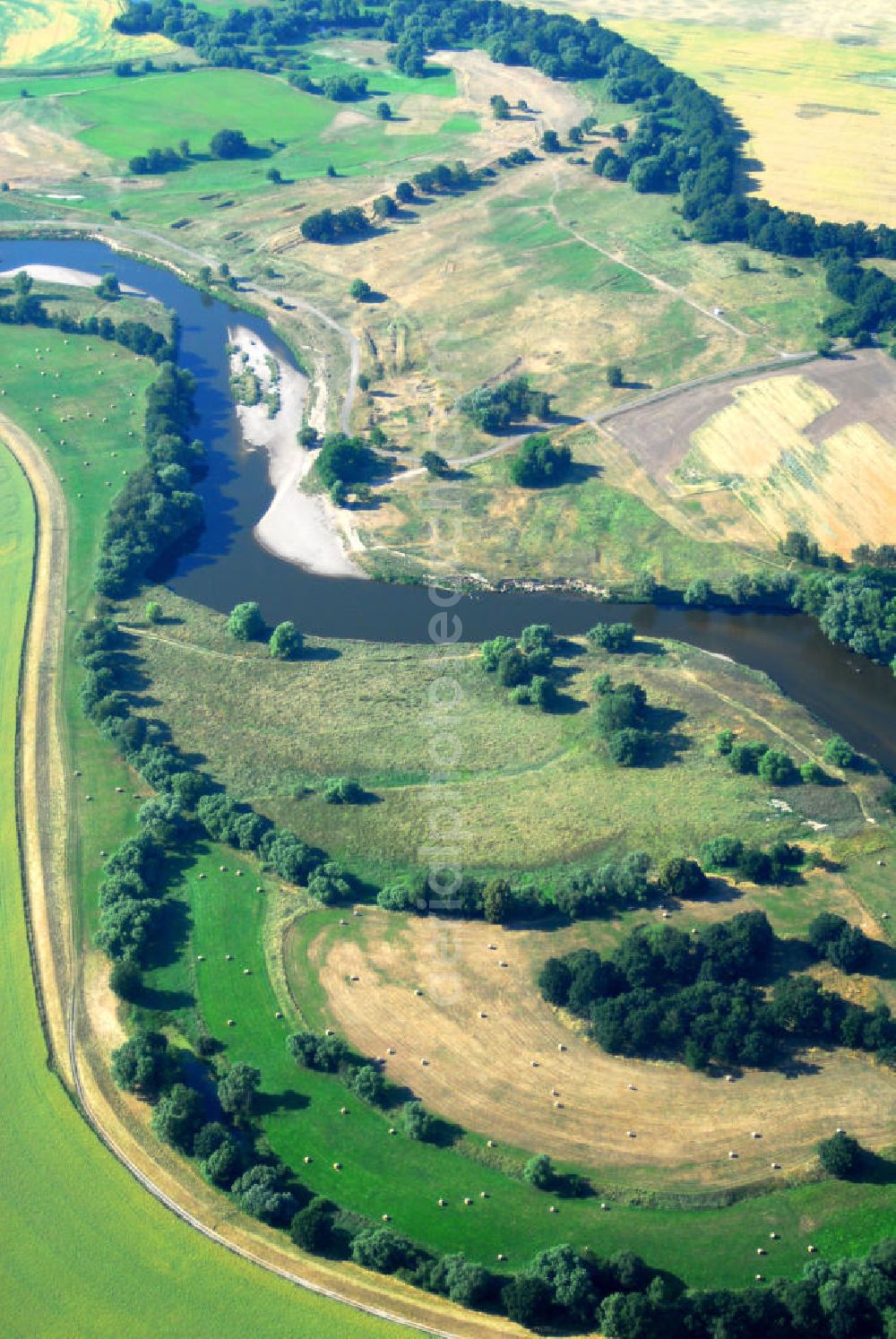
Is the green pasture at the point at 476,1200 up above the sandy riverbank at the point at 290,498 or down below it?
below

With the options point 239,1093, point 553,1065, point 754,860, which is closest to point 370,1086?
point 239,1093

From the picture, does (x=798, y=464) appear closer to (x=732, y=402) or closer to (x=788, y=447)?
(x=788, y=447)

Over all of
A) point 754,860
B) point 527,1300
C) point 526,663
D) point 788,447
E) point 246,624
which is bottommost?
point 527,1300

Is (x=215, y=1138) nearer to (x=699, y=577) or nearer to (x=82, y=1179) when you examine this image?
(x=82, y=1179)

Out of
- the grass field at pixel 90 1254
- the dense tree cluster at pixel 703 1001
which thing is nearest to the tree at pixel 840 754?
the dense tree cluster at pixel 703 1001

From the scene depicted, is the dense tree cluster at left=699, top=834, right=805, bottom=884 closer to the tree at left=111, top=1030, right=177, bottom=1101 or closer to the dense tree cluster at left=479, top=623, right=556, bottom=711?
the dense tree cluster at left=479, top=623, right=556, bottom=711

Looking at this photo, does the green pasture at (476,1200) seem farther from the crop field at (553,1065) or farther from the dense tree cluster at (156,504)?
the dense tree cluster at (156,504)

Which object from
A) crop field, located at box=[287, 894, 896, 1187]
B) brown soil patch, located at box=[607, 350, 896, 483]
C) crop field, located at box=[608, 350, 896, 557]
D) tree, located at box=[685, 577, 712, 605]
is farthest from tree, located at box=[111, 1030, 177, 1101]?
brown soil patch, located at box=[607, 350, 896, 483]
